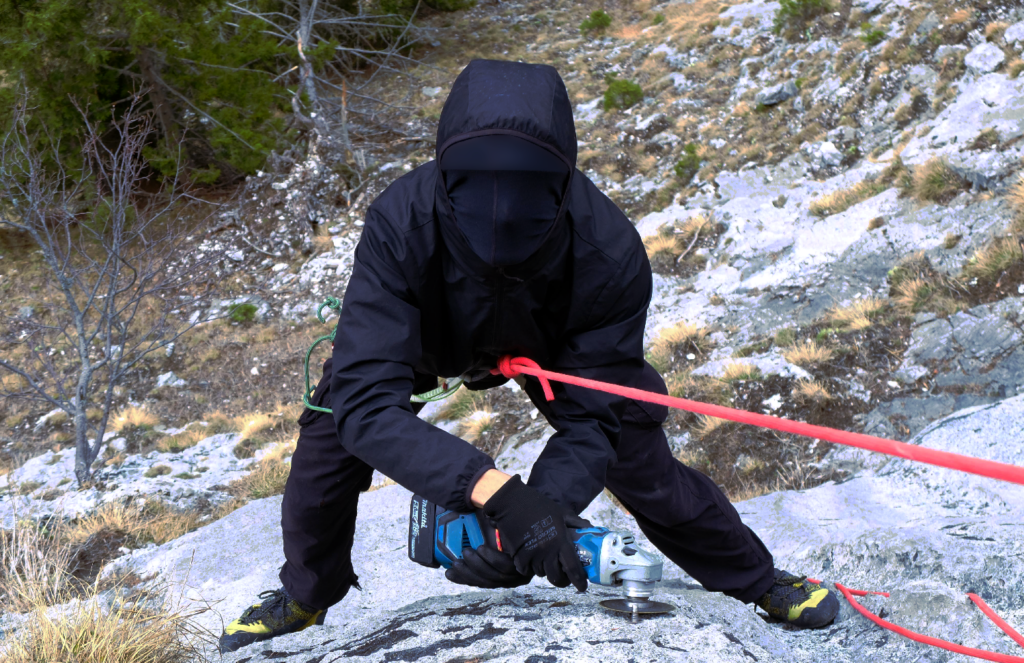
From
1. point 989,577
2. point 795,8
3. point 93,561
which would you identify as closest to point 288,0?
point 795,8

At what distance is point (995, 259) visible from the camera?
4.85 meters

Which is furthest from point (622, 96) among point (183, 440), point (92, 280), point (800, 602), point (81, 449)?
point (800, 602)

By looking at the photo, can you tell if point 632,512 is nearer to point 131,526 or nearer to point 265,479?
point 131,526

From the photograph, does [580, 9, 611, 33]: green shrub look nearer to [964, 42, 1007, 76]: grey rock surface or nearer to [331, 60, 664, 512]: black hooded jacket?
[964, 42, 1007, 76]: grey rock surface

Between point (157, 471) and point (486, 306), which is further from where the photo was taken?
point (157, 471)

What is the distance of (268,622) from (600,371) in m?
1.61

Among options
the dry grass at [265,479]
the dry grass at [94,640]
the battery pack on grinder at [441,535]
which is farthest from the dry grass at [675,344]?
the dry grass at [94,640]

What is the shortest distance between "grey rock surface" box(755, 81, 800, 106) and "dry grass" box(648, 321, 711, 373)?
602 centimetres

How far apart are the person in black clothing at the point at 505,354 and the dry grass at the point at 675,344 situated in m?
3.67

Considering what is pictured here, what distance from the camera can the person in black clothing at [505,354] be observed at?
1.71 meters

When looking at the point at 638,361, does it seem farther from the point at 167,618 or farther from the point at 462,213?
the point at 167,618

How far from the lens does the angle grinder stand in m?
1.75

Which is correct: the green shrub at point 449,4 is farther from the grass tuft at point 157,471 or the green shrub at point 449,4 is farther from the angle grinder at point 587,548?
the angle grinder at point 587,548

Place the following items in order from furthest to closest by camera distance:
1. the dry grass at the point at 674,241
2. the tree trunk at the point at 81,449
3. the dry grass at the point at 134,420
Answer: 1. the dry grass at the point at 674,241
2. the dry grass at the point at 134,420
3. the tree trunk at the point at 81,449
